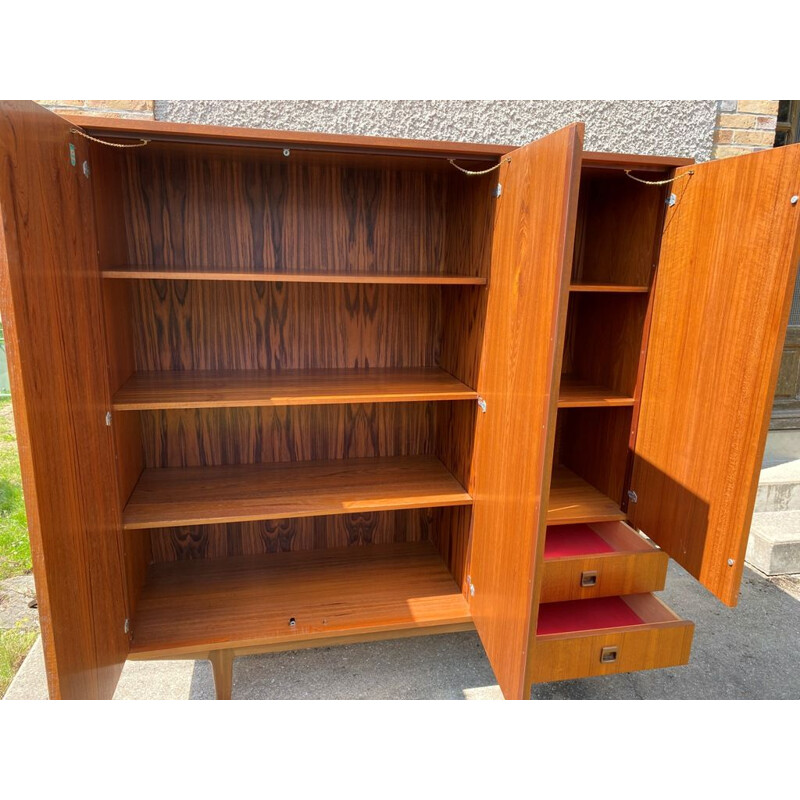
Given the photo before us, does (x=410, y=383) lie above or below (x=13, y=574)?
above

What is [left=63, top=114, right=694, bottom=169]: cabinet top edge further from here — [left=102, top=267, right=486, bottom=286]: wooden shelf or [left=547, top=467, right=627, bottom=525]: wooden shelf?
[left=547, top=467, right=627, bottom=525]: wooden shelf

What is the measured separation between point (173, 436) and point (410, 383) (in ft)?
2.83

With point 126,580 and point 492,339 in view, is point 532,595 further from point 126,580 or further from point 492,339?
point 126,580

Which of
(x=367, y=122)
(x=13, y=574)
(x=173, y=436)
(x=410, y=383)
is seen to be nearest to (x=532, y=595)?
(x=410, y=383)

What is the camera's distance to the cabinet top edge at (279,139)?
1.41m

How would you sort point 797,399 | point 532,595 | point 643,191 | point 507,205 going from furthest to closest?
point 797,399 < point 643,191 < point 507,205 < point 532,595

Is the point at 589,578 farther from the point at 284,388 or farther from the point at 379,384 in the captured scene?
the point at 284,388

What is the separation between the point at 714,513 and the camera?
1635 mm

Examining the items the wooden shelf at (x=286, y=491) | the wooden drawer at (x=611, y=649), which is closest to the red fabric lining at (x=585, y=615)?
the wooden drawer at (x=611, y=649)

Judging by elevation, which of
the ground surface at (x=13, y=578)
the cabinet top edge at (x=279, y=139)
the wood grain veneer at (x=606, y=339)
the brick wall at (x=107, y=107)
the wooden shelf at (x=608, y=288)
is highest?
the brick wall at (x=107, y=107)

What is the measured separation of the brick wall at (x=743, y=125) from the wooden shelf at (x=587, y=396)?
1404mm

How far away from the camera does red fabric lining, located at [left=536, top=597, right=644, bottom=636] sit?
1.87 metres

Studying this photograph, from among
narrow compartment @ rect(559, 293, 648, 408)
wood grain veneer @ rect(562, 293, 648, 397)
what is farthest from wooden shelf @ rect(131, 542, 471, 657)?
wood grain veneer @ rect(562, 293, 648, 397)

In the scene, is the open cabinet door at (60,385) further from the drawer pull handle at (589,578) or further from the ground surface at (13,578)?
the drawer pull handle at (589,578)
